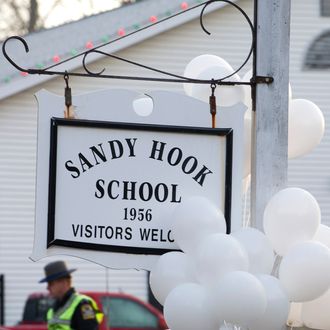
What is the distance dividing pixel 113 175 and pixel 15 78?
440 inches

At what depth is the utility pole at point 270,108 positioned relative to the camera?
5055mm

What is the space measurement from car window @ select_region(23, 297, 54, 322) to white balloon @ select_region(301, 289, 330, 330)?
9571mm

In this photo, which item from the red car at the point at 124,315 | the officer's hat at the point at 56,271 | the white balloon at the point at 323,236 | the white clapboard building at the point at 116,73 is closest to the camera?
the white balloon at the point at 323,236

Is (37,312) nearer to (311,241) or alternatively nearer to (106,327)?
(106,327)

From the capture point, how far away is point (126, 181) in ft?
16.1

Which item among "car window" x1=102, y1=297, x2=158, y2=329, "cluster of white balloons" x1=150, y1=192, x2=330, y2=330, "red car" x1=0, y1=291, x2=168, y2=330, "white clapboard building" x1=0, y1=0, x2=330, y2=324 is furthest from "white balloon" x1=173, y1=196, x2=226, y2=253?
"white clapboard building" x1=0, y1=0, x2=330, y2=324

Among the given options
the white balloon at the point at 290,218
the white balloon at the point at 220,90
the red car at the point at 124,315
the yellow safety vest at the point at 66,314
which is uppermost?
the white balloon at the point at 220,90

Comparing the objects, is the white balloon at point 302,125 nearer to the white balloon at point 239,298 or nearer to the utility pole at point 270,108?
the utility pole at point 270,108

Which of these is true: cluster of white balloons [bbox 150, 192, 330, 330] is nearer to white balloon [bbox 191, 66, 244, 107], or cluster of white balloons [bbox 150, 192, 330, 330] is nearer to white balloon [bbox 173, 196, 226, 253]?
white balloon [bbox 173, 196, 226, 253]

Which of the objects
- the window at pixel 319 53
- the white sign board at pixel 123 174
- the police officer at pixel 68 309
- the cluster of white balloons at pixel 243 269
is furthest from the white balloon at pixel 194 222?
the window at pixel 319 53

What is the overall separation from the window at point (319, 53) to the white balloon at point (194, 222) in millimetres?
11899

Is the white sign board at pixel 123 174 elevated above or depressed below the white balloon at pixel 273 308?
above

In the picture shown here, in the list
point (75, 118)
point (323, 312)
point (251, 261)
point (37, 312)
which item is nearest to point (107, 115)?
A: point (75, 118)

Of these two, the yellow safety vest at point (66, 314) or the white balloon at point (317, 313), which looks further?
the yellow safety vest at point (66, 314)
